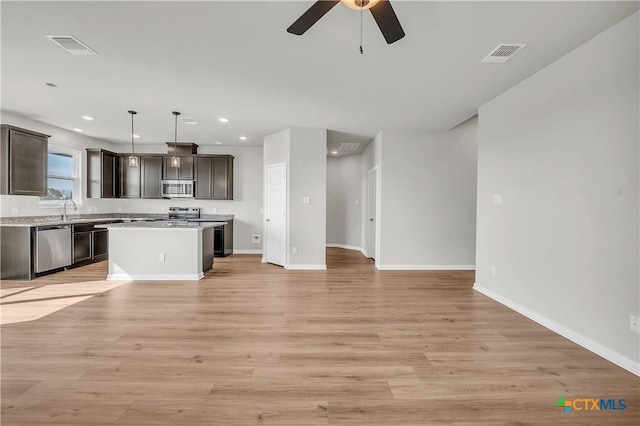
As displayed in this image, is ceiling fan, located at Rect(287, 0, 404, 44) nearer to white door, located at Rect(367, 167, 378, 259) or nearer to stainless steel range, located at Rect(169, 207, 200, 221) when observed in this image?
white door, located at Rect(367, 167, 378, 259)

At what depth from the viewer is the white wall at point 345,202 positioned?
8.42 meters

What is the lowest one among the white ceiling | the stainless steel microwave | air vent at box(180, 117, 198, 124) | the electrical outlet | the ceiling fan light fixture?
the electrical outlet

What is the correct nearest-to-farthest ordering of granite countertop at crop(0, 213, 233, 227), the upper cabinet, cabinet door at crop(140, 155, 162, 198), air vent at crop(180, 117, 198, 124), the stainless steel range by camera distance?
the upper cabinet, granite countertop at crop(0, 213, 233, 227), air vent at crop(180, 117, 198, 124), cabinet door at crop(140, 155, 162, 198), the stainless steel range

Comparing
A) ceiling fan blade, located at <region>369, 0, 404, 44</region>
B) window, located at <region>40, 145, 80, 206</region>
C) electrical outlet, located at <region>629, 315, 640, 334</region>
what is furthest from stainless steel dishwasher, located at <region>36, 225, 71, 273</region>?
Answer: electrical outlet, located at <region>629, 315, 640, 334</region>

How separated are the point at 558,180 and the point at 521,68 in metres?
1.29

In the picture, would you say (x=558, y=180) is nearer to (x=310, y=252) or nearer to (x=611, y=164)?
(x=611, y=164)

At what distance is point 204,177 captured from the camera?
7164 mm

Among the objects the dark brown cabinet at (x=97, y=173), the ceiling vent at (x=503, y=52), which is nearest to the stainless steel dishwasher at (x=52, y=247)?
the dark brown cabinet at (x=97, y=173)

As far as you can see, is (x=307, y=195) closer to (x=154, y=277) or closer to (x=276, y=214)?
(x=276, y=214)

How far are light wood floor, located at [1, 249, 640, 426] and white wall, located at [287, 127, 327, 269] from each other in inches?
76.0

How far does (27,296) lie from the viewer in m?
3.85

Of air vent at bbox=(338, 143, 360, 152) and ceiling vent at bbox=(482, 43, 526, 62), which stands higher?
air vent at bbox=(338, 143, 360, 152)

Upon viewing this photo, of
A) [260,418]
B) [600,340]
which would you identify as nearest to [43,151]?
[260,418]

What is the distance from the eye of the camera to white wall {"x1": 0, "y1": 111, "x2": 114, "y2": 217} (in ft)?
16.2
